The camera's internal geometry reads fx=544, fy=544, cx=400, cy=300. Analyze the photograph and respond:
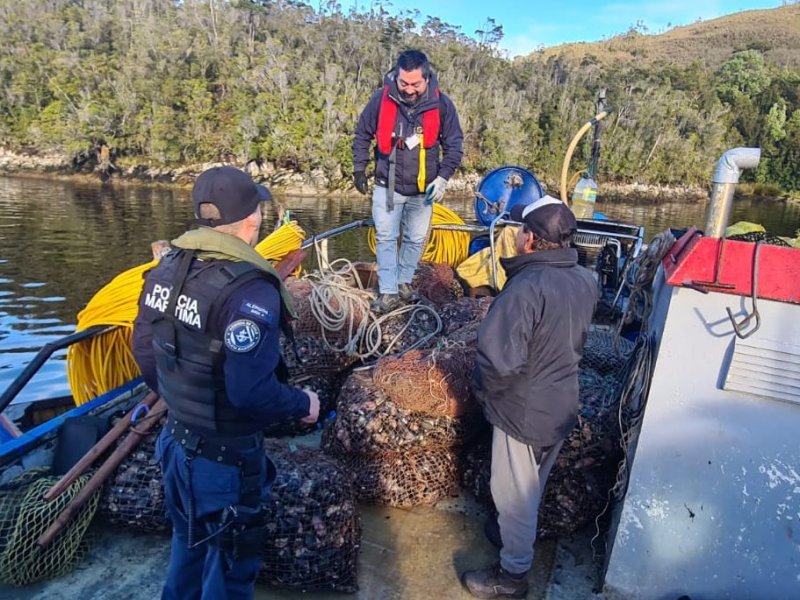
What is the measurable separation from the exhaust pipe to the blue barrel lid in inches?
195

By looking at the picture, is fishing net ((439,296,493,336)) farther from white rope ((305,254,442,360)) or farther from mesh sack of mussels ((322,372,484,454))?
mesh sack of mussels ((322,372,484,454))

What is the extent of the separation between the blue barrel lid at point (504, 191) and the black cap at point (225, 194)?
19.2 feet

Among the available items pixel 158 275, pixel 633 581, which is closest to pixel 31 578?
pixel 158 275

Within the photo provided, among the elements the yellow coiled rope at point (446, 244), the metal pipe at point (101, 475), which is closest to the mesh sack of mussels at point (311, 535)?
the metal pipe at point (101, 475)

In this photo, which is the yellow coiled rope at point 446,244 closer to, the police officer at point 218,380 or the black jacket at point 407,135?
the black jacket at point 407,135

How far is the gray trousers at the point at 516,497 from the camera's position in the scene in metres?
2.62

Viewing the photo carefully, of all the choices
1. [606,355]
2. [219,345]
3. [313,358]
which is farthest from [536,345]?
[313,358]

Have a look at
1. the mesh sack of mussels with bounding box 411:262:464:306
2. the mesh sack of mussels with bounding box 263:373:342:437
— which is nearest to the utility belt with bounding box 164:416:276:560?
the mesh sack of mussels with bounding box 263:373:342:437

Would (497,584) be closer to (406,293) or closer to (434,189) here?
(406,293)

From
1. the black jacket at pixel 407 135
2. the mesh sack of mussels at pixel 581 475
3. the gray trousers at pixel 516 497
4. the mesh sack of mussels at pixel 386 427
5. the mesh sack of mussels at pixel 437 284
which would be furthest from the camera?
the mesh sack of mussels at pixel 437 284

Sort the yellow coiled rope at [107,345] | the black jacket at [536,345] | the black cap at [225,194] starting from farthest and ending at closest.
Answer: the yellow coiled rope at [107,345] → the black jacket at [536,345] → the black cap at [225,194]

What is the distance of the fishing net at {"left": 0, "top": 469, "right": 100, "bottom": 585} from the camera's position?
2646 mm

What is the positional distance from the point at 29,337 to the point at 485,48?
84526 millimetres

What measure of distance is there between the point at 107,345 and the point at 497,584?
10.7ft
